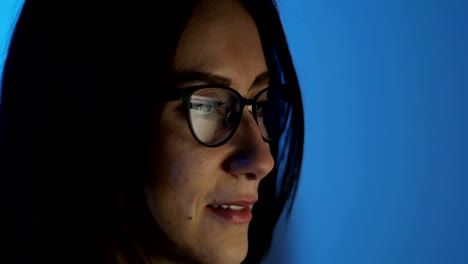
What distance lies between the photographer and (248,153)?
81cm

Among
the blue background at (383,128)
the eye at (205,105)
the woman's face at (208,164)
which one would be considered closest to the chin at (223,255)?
the woman's face at (208,164)

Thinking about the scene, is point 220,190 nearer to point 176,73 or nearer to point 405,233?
point 176,73

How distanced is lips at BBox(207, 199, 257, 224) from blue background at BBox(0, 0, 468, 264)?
0.42m

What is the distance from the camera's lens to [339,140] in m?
1.19

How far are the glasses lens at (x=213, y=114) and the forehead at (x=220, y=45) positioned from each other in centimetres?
3

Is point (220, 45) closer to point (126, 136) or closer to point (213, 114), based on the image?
point (213, 114)

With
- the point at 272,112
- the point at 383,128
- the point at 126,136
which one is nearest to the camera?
the point at 126,136

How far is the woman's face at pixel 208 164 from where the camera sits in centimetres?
78

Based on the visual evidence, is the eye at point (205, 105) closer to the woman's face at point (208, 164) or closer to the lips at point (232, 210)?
the woman's face at point (208, 164)

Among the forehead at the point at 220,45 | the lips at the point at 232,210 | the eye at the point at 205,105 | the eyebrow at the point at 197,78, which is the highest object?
the forehead at the point at 220,45

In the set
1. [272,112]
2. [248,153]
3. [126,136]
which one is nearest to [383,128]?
[272,112]

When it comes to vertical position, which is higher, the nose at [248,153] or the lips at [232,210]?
the nose at [248,153]

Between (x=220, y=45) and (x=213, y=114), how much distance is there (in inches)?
4.9

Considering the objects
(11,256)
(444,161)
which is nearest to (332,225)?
(444,161)
